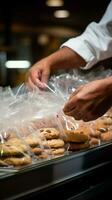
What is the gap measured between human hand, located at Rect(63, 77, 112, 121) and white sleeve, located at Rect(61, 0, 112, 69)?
2.64 ft

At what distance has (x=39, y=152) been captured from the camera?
121cm

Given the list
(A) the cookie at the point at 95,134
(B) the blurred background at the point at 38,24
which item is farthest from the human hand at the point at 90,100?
(B) the blurred background at the point at 38,24

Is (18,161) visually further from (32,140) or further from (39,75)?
(39,75)

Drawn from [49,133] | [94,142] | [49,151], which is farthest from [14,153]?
[94,142]

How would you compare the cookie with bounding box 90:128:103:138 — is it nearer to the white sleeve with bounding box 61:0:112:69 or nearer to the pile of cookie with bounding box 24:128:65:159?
the pile of cookie with bounding box 24:128:65:159

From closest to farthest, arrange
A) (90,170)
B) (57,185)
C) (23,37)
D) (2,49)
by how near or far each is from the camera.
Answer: (57,185) < (90,170) < (2,49) < (23,37)

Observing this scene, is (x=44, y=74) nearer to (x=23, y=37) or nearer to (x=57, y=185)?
(x=57, y=185)

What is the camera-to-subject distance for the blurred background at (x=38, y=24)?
2.95 metres

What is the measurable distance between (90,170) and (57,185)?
0.59 feet

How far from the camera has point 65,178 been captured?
114 centimetres

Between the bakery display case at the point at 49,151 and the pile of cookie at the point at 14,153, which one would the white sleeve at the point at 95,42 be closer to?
the bakery display case at the point at 49,151

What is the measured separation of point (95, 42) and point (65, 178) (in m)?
1.03

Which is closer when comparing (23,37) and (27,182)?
(27,182)

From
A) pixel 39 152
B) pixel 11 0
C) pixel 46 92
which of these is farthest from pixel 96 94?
Result: pixel 11 0
